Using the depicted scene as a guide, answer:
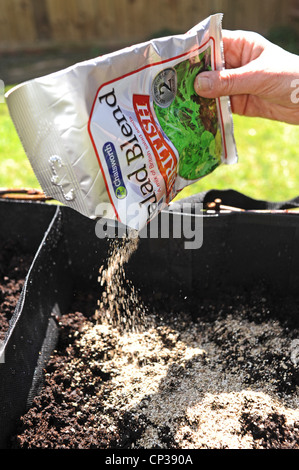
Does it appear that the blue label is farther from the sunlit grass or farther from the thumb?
the sunlit grass

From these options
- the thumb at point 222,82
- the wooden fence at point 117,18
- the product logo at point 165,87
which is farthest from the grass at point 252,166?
the wooden fence at point 117,18

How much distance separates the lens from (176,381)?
1092 millimetres

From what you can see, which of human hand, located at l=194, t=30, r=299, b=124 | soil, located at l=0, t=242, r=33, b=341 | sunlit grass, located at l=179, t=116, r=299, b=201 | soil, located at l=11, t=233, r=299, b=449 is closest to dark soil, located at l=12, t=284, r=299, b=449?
soil, located at l=11, t=233, r=299, b=449

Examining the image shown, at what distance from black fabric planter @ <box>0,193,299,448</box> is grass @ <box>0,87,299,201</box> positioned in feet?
3.01

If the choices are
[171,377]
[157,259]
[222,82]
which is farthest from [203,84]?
[171,377]

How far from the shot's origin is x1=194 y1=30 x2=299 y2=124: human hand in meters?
1.01

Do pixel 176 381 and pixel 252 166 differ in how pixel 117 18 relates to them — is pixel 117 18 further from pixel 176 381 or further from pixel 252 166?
pixel 176 381

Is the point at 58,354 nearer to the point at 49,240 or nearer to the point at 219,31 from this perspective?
the point at 49,240

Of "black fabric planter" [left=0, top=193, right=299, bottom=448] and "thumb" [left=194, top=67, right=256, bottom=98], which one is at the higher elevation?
"thumb" [left=194, top=67, right=256, bottom=98]

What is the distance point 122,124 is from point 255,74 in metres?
0.42

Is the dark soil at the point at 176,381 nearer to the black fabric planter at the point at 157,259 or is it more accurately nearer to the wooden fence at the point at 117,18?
the black fabric planter at the point at 157,259

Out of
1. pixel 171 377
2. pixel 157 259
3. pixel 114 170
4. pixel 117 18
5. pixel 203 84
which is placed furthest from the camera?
pixel 117 18

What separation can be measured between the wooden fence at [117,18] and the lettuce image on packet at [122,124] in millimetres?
3192

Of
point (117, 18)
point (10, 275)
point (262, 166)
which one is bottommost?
point (262, 166)
